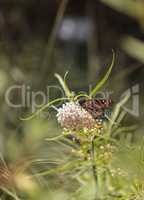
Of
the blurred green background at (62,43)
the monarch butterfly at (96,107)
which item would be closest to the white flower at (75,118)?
the monarch butterfly at (96,107)

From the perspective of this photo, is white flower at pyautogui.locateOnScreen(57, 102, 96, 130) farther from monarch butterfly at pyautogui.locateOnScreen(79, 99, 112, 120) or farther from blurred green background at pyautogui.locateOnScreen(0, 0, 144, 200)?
blurred green background at pyautogui.locateOnScreen(0, 0, 144, 200)

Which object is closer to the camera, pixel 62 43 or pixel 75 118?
pixel 75 118

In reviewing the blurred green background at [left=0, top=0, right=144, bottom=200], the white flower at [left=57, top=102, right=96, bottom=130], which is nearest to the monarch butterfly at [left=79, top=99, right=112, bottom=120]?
the white flower at [left=57, top=102, right=96, bottom=130]

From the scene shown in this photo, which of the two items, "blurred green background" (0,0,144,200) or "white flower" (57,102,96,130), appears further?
"blurred green background" (0,0,144,200)

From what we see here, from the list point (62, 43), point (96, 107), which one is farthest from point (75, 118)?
point (62, 43)

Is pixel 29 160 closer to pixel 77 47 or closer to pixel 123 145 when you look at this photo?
pixel 123 145

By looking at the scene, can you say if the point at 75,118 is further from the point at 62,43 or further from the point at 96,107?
the point at 62,43

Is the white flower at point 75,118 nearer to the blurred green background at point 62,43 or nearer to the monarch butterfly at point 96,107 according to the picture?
the monarch butterfly at point 96,107
